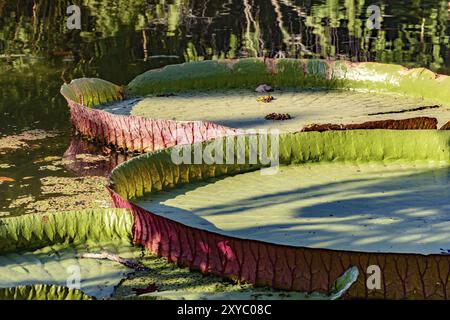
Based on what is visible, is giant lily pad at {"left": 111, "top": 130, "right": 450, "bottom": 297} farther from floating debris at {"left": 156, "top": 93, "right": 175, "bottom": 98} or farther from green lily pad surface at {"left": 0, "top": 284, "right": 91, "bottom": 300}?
floating debris at {"left": 156, "top": 93, "right": 175, "bottom": 98}

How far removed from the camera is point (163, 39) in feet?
45.7

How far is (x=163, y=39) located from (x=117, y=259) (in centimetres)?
839

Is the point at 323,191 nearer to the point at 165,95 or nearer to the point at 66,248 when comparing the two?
the point at 66,248

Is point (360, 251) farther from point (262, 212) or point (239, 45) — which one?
point (239, 45)

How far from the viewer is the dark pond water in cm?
1077

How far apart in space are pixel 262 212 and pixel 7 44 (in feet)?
25.3

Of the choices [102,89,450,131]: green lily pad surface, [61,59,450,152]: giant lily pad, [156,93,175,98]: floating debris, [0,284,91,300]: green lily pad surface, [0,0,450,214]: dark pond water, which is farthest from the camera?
[0,0,450,214]: dark pond water

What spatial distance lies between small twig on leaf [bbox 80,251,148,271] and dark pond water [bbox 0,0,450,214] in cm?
291

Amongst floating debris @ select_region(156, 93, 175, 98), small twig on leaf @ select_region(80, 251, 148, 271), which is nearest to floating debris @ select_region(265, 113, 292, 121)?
floating debris @ select_region(156, 93, 175, 98)

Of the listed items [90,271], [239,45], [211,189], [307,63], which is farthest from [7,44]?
[90,271]

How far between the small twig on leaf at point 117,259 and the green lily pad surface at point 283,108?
10.9 feet

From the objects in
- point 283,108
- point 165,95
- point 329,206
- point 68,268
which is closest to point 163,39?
point 165,95

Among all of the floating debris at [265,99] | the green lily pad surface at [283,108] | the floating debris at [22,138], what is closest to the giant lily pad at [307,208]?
the green lily pad surface at [283,108]

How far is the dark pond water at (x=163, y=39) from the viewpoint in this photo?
10.8m
